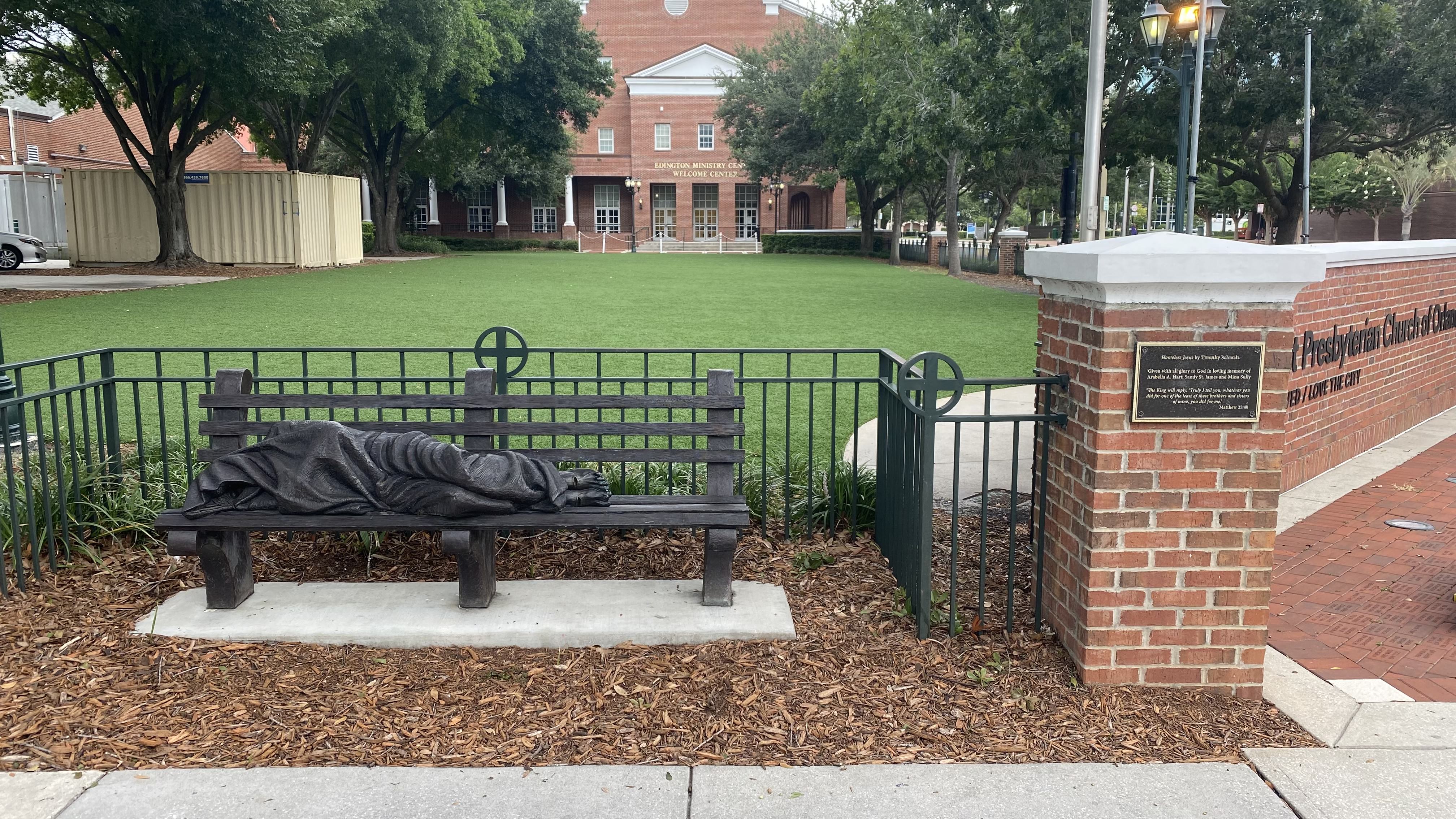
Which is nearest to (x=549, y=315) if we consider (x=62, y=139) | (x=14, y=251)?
(x=14, y=251)

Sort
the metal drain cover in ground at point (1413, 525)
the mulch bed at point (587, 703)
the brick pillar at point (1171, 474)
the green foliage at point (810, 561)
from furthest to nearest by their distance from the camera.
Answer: the metal drain cover in ground at point (1413, 525) → the green foliage at point (810, 561) → the brick pillar at point (1171, 474) → the mulch bed at point (587, 703)

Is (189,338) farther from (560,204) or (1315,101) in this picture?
(560,204)

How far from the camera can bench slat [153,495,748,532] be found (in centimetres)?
401

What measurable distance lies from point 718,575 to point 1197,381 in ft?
6.21

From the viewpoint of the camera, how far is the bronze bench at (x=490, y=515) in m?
4.04

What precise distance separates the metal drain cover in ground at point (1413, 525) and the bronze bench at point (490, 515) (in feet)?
13.4

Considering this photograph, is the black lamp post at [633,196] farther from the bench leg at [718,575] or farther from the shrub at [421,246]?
the bench leg at [718,575]

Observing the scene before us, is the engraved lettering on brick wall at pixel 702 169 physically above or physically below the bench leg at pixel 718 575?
above

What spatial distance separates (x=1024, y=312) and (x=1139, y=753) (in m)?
17.5

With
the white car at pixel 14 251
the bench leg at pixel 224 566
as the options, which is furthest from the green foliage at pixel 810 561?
the white car at pixel 14 251

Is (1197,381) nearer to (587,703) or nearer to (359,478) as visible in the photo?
(587,703)

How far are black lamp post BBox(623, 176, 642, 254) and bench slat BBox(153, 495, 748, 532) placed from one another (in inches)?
2180

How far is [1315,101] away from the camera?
20.2m

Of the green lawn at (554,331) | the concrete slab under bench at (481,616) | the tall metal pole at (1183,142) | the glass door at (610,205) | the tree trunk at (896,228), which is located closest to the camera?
the concrete slab under bench at (481,616)
